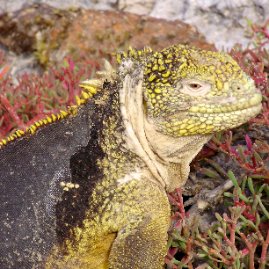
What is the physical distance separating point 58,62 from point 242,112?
14.8 ft

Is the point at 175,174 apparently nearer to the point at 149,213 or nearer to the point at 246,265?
the point at 149,213

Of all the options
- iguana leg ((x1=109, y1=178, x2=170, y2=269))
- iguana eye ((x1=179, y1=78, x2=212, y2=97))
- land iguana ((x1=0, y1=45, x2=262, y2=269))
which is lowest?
iguana leg ((x1=109, y1=178, x2=170, y2=269))

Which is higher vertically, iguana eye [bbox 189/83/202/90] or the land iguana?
→ iguana eye [bbox 189/83/202/90]

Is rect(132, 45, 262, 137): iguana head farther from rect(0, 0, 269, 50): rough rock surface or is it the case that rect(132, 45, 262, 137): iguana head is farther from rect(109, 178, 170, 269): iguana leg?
rect(0, 0, 269, 50): rough rock surface

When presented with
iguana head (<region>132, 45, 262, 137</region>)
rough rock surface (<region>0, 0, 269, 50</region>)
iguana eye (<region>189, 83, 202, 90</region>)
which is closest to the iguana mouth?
iguana head (<region>132, 45, 262, 137</region>)

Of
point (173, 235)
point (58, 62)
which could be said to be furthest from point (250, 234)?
point (58, 62)

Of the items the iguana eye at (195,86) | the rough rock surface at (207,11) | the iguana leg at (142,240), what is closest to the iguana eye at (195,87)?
the iguana eye at (195,86)

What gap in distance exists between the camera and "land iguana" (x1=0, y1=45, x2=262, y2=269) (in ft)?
7.97

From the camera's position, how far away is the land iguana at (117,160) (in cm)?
243

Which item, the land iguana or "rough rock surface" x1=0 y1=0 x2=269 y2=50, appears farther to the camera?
"rough rock surface" x1=0 y1=0 x2=269 y2=50

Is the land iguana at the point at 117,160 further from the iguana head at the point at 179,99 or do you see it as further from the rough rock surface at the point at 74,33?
the rough rock surface at the point at 74,33

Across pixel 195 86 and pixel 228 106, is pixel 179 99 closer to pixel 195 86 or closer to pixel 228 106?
pixel 195 86

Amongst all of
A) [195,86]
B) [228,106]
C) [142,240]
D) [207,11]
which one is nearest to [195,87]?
[195,86]

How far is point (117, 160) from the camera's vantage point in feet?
8.26
